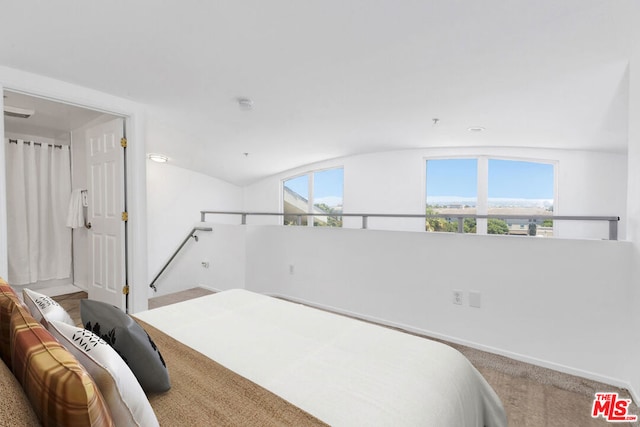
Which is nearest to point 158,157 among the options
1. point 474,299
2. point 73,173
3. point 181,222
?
point 73,173

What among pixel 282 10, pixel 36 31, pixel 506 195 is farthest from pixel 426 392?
pixel 506 195

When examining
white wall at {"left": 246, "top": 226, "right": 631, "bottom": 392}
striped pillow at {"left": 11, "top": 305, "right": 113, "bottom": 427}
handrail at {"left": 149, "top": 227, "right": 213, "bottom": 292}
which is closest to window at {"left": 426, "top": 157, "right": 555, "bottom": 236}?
white wall at {"left": 246, "top": 226, "right": 631, "bottom": 392}

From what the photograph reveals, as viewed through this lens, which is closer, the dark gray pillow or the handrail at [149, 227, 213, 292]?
the dark gray pillow

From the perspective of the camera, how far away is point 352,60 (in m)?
2.12

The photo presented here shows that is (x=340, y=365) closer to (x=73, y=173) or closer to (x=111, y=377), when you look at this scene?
(x=111, y=377)

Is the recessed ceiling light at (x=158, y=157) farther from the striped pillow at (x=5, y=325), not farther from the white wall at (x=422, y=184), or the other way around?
the striped pillow at (x=5, y=325)

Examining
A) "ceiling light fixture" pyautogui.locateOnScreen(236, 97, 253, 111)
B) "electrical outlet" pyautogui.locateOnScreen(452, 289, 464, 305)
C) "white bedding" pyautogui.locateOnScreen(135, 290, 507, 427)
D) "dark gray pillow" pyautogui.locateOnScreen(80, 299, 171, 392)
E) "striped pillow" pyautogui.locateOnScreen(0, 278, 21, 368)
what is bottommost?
"electrical outlet" pyautogui.locateOnScreen(452, 289, 464, 305)

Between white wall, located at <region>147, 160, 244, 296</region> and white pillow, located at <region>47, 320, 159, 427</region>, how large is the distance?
3.33 meters

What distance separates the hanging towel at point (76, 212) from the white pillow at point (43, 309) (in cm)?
306

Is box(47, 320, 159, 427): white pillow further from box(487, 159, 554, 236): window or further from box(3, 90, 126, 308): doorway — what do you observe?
box(487, 159, 554, 236): window

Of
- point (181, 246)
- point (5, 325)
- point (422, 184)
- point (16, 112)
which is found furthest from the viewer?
point (181, 246)

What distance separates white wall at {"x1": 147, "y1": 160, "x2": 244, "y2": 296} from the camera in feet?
14.8

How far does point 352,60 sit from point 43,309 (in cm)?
207

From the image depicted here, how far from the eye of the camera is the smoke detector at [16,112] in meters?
2.80
